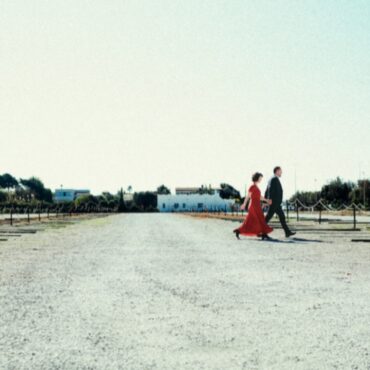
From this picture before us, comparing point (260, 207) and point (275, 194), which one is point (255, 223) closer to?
point (260, 207)

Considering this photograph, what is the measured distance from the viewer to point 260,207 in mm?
17125

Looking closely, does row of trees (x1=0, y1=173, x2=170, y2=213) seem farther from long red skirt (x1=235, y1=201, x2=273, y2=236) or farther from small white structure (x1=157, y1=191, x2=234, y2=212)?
long red skirt (x1=235, y1=201, x2=273, y2=236)

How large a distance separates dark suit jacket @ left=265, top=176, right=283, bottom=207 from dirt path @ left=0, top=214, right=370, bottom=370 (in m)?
7.15

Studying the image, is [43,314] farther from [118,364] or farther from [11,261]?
[11,261]

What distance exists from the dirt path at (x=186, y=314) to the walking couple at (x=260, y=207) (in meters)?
6.32

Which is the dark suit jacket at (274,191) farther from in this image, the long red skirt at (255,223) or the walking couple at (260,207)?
the long red skirt at (255,223)

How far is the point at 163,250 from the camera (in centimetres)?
1370

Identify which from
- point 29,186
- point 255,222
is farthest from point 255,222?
Answer: point 29,186

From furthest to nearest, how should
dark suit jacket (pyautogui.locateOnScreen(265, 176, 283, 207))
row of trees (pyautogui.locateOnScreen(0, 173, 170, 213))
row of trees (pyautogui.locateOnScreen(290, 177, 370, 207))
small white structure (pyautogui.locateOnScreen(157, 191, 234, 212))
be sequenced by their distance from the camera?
small white structure (pyautogui.locateOnScreen(157, 191, 234, 212))
row of trees (pyautogui.locateOnScreen(0, 173, 170, 213))
row of trees (pyautogui.locateOnScreen(290, 177, 370, 207))
dark suit jacket (pyautogui.locateOnScreen(265, 176, 283, 207))

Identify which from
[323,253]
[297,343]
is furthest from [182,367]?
[323,253]

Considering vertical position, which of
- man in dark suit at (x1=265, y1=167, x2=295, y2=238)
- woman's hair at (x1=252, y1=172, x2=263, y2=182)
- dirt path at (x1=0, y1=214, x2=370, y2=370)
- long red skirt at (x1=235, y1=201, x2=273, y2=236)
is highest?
woman's hair at (x1=252, y1=172, x2=263, y2=182)

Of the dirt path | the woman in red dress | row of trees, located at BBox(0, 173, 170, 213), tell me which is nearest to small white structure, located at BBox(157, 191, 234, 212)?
row of trees, located at BBox(0, 173, 170, 213)

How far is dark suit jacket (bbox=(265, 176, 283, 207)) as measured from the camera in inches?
703

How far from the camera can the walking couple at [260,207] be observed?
17172 mm
